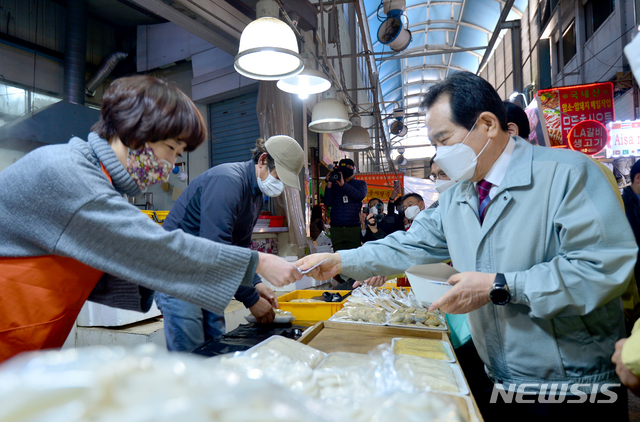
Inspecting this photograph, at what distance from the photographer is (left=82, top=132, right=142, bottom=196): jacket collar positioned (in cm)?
119

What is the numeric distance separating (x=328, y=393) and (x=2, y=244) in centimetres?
99

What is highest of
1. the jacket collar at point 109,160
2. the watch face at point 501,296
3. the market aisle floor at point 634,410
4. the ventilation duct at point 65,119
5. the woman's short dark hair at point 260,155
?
the ventilation duct at point 65,119

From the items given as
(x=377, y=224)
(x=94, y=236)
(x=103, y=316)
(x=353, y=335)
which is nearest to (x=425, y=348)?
(x=353, y=335)

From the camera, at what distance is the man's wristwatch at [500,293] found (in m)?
1.23

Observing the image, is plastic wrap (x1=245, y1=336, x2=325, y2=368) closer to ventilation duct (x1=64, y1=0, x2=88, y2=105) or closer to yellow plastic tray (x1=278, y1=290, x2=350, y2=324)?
yellow plastic tray (x1=278, y1=290, x2=350, y2=324)

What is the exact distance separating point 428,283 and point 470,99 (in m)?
0.74

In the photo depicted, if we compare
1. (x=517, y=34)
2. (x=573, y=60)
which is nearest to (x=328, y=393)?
(x=517, y=34)

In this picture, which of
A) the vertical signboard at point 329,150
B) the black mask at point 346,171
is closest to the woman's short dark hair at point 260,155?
the black mask at point 346,171

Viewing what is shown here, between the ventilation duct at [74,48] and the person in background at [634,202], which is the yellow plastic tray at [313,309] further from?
the ventilation duct at [74,48]

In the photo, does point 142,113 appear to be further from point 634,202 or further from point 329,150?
point 329,150

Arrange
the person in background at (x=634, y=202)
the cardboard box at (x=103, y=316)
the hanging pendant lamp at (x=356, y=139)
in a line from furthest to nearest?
the hanging pendant lamp at (x=356, y=139)
the person in background at (x=634, y=202)
the cardboard box at (x=103, y=316)

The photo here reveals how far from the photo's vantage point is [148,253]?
1085 millimetres

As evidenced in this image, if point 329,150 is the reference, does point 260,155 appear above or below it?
below

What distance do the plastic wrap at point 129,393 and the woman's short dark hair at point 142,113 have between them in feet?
3.05
